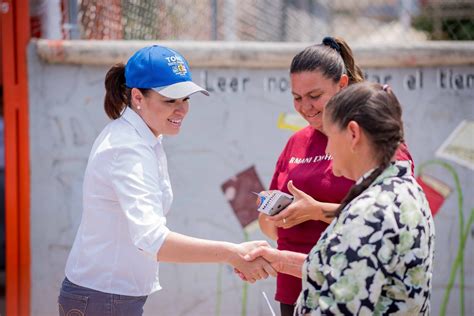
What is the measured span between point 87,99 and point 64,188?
2.00 feet

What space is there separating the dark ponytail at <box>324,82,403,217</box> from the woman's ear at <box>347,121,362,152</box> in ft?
0.04

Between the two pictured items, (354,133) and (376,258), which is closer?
(376,258)

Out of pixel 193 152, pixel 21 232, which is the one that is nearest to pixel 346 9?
pixel 193 152

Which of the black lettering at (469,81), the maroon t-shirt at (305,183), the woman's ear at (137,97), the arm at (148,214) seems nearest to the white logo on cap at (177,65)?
the woman's ear at (137,97)

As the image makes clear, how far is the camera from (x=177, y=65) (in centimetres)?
297

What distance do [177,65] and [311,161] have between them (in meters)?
0.67

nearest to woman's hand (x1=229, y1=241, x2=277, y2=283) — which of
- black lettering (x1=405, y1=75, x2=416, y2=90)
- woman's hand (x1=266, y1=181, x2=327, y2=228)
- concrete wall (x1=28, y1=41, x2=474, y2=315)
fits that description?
woman's hand (x1=266, y1=181, x2=327, y2=228)

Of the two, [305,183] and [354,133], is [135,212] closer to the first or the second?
[305,183]

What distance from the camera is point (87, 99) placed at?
4.94 m

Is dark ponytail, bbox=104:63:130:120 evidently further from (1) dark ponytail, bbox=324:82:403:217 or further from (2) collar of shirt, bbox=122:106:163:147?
(1) dark ponytail, bbox=324:82:403:217

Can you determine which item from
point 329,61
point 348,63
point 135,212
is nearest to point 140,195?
point 135,212

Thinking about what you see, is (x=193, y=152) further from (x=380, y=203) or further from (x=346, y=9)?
(x=346, y=9)

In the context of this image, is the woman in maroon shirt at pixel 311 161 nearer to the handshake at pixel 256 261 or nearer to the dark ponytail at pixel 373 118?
the handshake at pixel 256 261

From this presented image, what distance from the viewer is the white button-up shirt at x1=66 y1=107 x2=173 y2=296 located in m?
2.67
